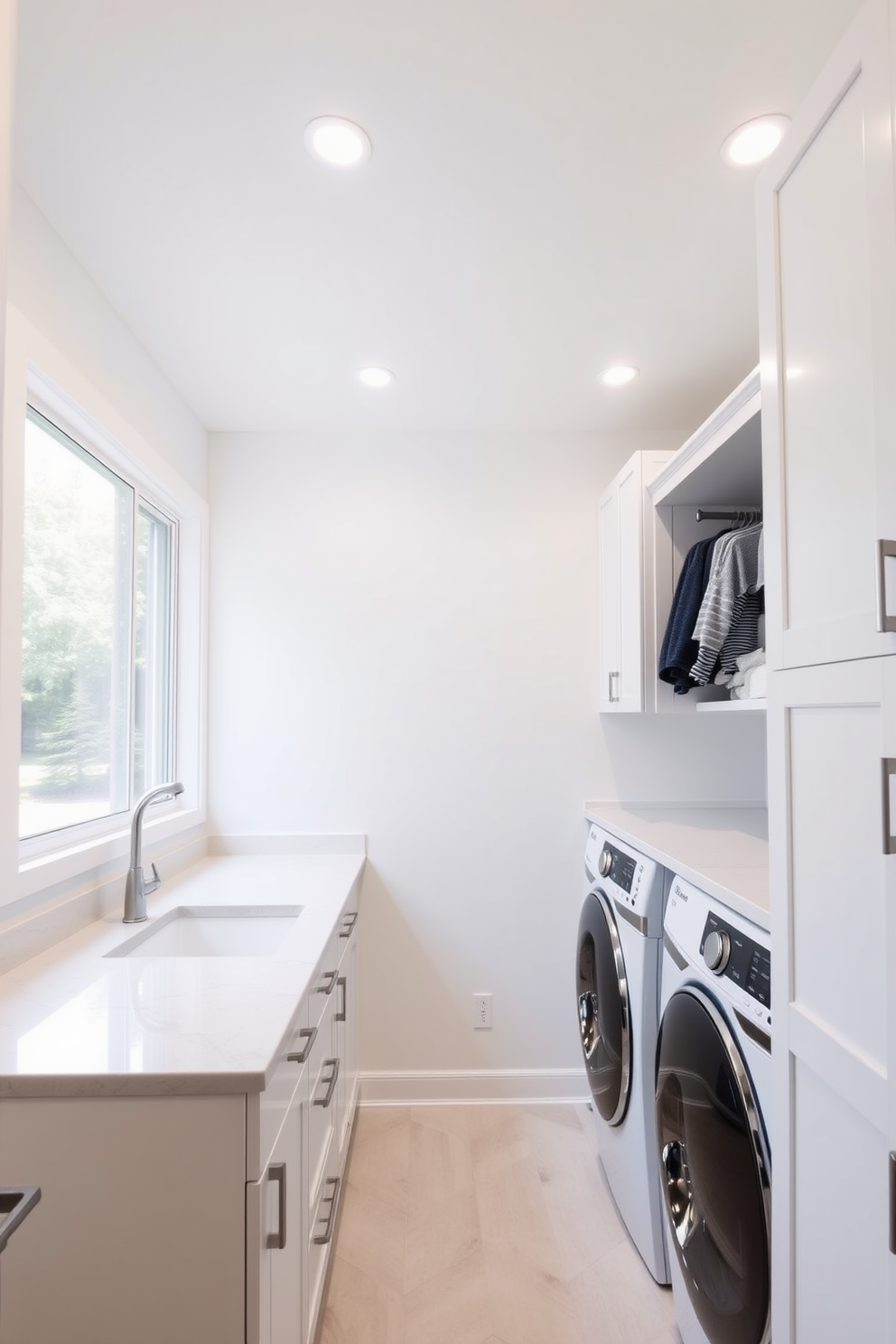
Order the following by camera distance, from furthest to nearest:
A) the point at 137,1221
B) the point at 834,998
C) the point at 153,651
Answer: the point at 153,651 → the point at 137,1221 → the point at 834,998

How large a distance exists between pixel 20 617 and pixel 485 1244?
1.96 m

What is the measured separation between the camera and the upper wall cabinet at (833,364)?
80cm

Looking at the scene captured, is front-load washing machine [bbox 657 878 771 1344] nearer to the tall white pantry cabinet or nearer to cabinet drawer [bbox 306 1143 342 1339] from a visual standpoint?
the tall white pantry cabinet

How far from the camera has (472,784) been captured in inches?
110

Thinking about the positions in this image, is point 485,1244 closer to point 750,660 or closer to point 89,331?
point 750,660

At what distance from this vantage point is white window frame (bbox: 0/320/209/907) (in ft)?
4.87

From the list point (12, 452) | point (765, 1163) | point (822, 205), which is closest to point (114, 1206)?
point (765, 1163)

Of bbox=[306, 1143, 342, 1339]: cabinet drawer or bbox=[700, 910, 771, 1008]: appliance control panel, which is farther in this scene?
bbox=[306, 1143, 342, 1339]: cabinet drawer

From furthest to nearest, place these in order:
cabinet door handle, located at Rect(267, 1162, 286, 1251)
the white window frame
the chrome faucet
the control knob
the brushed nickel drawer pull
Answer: the brushed nickel drawer pull < the chrome faucet < the white window frame < the control knob < cabinet door handle, located at Rect(267, 1162, 286, 1251)

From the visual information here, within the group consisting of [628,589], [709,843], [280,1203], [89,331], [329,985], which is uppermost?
[89,331]

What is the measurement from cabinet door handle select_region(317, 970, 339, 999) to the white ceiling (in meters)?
1.71

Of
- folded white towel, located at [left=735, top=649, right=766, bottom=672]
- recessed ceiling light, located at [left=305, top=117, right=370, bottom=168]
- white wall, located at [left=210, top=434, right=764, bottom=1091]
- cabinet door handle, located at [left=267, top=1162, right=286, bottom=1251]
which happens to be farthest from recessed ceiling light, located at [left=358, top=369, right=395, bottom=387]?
cabinet door handle, located at [left=267, top=1162, right=286, bottom=1251]

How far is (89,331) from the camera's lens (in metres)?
1.88

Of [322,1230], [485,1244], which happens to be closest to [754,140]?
[322,1230]
